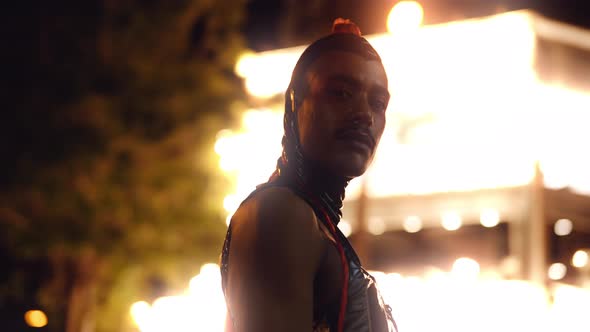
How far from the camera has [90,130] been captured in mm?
9234

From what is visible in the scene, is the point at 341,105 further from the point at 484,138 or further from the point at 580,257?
the point at 580,257

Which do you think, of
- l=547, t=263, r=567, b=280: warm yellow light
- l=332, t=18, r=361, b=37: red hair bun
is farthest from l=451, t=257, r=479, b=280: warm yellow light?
l=332, t=18, r=361, b=37: red hair bun

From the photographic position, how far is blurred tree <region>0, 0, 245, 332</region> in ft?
30.0

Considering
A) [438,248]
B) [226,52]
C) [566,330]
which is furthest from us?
[226,52]

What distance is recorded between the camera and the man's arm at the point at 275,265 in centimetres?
140

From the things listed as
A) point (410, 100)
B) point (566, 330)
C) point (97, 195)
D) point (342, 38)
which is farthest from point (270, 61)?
point (342, 38)

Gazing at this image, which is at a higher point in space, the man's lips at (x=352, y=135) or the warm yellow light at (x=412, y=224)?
the warm yellow light at (x=412, y=224)

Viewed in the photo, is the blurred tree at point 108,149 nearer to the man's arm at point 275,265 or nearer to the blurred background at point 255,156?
the blurred background at point 255,156

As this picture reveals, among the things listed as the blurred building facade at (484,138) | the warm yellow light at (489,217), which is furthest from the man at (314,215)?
the warm yellow light at (489,217)

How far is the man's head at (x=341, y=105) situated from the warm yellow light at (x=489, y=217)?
274 inches

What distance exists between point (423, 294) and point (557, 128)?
2108 millimetres

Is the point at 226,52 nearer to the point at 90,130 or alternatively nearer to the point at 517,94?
the point at 90,130

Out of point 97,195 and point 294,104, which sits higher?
point 97,195

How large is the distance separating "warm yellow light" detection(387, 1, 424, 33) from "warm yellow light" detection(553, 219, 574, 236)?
286 cm
